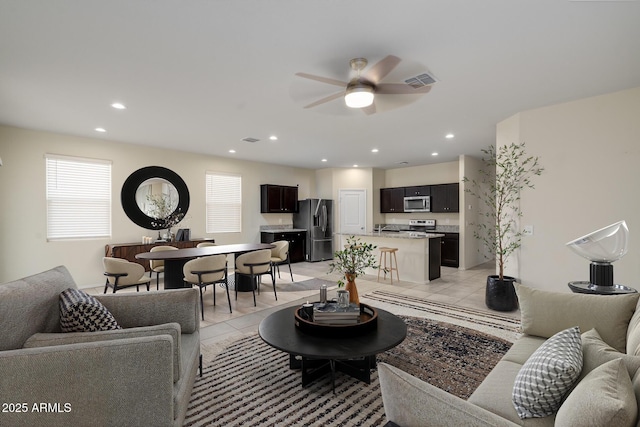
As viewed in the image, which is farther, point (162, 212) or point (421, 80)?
point (162, 212)

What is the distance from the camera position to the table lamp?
223cm

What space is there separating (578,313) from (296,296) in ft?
11.7

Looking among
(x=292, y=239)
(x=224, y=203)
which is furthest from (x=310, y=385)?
(x=292, y=239)

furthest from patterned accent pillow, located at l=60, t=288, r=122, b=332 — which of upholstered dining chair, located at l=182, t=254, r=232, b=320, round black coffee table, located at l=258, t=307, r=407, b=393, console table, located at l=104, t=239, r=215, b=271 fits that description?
console table, located at l=104, t=239, r=215, b=271

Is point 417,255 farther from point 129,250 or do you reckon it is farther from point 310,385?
point 129,250

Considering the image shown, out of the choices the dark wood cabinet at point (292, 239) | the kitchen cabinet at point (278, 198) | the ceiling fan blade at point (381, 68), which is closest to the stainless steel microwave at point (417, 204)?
the dark wood cabinet at point (292, 239)

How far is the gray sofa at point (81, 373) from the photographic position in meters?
1.23

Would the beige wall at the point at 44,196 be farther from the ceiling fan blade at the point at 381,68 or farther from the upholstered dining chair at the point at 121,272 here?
the ceiling fan blade at the point at 381,68

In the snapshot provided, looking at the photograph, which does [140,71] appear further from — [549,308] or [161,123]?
[549,308]

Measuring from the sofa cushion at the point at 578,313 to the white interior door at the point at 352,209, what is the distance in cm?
653

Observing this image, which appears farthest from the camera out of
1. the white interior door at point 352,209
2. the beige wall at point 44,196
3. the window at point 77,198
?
the white interior door at point 352,209

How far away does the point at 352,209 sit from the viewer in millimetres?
8812

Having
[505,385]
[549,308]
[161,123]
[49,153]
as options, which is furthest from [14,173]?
[549,308]

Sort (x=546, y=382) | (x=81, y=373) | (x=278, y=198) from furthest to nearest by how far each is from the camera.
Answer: (x=278, y=198) < (x=81, y=373) < (x=546, y=382)
